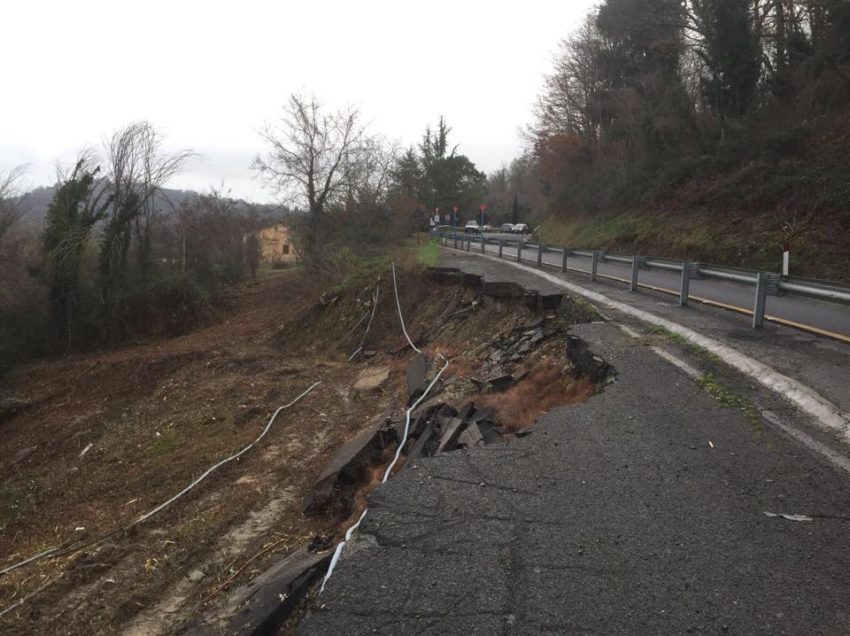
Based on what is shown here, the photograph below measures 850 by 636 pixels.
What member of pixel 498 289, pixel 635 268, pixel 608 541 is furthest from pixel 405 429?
pixel 635 268

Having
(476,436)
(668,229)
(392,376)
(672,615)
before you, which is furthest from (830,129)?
(672,615)

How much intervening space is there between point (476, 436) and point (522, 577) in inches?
104

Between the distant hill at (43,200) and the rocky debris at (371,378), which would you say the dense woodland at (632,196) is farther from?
the rocky debris at (371,378)

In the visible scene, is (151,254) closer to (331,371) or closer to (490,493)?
(331,371)

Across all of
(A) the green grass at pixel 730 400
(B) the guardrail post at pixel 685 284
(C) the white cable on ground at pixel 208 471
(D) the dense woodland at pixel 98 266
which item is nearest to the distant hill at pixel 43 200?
(D) the dense woodland at pixel 98 266

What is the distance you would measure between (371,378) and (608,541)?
10.7 m

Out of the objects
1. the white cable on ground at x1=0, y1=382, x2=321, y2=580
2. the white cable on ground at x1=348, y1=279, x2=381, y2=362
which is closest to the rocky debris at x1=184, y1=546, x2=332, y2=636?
the white cable on ground at x1=0, y1=382, x2=321, y2=580

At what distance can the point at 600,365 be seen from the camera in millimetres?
6594

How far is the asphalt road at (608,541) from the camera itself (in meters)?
2.51

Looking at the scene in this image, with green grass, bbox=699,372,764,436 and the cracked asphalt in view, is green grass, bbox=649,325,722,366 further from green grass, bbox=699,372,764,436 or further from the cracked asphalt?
the cracked asphalt

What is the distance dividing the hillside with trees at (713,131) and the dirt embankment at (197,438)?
39.0 feet

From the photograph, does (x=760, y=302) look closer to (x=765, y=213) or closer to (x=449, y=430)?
(x=449, y=430)

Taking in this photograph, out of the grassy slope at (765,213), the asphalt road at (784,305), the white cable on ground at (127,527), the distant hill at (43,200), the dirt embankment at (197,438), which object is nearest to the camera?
the dirt embankment at (197,438)

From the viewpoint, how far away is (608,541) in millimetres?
3082
